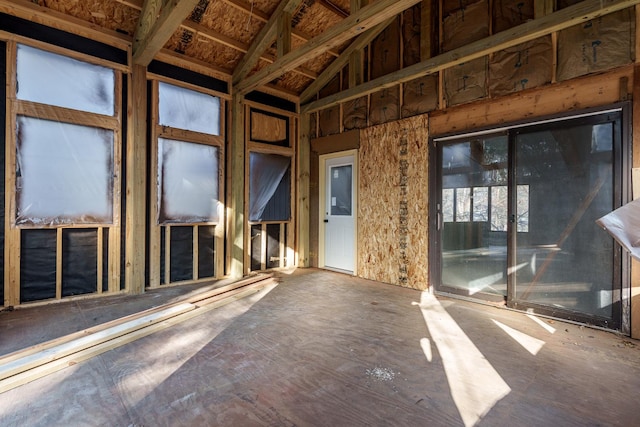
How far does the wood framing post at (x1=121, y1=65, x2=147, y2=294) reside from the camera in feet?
13.0

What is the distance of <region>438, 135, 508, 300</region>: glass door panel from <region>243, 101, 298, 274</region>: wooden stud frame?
109 inches

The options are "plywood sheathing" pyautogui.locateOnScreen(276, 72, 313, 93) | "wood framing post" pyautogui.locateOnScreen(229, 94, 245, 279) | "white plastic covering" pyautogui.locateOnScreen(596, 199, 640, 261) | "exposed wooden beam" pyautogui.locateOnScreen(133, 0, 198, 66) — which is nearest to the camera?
"white plastic covering" pyautogui.locateOnScreen(596, 199, 640, 261)

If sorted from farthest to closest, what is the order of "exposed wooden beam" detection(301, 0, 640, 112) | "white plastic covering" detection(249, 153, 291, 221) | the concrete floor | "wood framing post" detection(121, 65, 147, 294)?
"white plastic covering" detection(249, 153, 291, 221) → "wood framing post" detection(121, 65, 147, 294) → "exposed wooden beam" detection(301, 0, 640, 112) → the concrete floor

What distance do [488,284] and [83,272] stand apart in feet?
16.6

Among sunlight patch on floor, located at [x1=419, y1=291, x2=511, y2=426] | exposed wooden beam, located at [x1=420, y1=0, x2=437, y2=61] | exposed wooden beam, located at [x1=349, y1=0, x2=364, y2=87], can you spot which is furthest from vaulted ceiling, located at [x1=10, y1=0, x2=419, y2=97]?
sunlight patch on floor, located at [x1=419, y1=291, x2=511, y2=426]

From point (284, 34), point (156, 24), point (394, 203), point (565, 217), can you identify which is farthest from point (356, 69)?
point (565, 217)

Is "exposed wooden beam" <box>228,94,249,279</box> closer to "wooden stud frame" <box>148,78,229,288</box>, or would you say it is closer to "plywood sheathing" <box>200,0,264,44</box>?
"wooden stud frame" <box>148,78,229,288</box>

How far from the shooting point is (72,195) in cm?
360

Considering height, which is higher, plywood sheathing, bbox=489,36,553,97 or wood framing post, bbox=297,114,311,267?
plywood sheathing, bbox=489,36,553,97

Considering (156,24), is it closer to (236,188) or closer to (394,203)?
(236,188)

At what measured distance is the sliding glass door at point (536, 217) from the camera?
2.94 metres

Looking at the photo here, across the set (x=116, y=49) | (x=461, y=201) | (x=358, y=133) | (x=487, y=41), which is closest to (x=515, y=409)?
(x=461, y=201)

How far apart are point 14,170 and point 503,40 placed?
557cm

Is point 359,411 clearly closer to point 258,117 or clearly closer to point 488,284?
point 488,284
